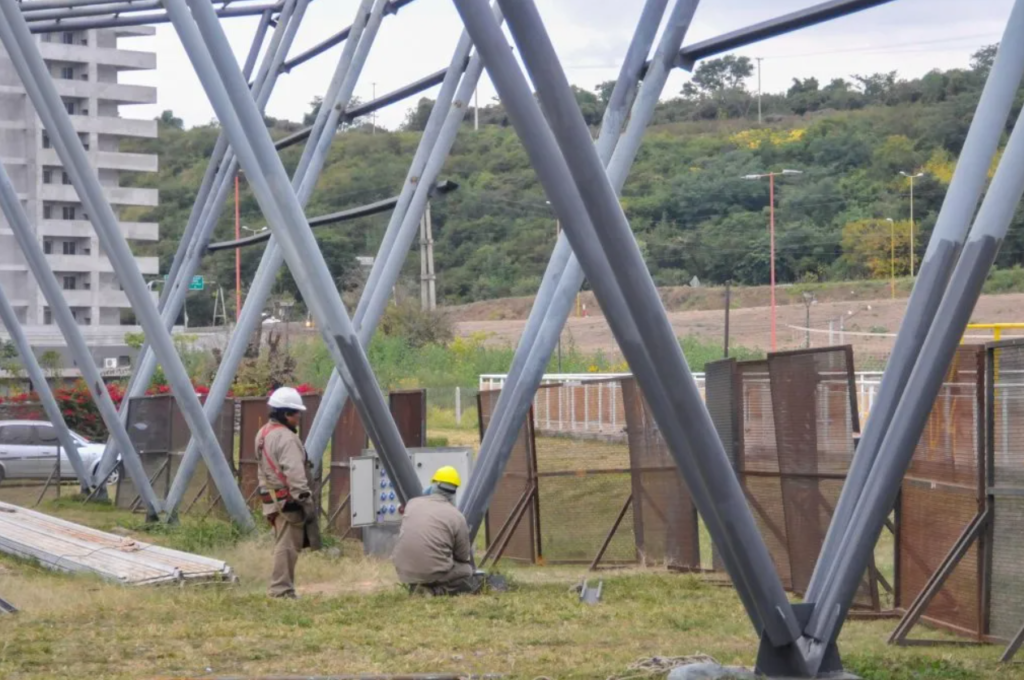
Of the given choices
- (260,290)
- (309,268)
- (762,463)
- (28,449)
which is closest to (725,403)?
(762,463)

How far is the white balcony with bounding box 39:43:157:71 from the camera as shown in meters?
77.0

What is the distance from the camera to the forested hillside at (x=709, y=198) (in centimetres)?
8138

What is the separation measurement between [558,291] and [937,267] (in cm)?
595

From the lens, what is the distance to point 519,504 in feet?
53.9

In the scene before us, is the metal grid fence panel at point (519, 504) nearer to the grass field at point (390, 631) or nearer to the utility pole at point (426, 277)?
the grass field at point (390, 631)

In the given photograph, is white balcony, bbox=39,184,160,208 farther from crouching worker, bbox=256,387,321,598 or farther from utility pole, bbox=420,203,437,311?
crouching worker, bbox=256,387,321,598

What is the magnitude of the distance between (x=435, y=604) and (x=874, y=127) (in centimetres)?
8234

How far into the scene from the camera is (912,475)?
37.0 feet

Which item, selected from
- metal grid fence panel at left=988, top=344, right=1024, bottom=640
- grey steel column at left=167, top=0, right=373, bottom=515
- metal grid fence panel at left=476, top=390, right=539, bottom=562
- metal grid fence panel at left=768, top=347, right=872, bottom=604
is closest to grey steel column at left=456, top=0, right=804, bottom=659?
metal grid fence panel at left=988, top=344, right=1024, bottom=640

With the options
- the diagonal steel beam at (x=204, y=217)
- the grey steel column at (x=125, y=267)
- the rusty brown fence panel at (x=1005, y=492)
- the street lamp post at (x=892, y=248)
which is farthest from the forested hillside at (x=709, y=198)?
the rusty brown fence panel at (x=1005, y=492)

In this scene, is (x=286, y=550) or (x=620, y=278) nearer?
(x=620, y=278)

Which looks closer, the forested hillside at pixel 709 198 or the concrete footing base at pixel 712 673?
the concrete footing base at pixel 712 673

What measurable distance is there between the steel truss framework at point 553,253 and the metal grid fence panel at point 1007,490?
141cm

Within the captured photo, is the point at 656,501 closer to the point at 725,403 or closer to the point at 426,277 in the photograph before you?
the point at 725,403
